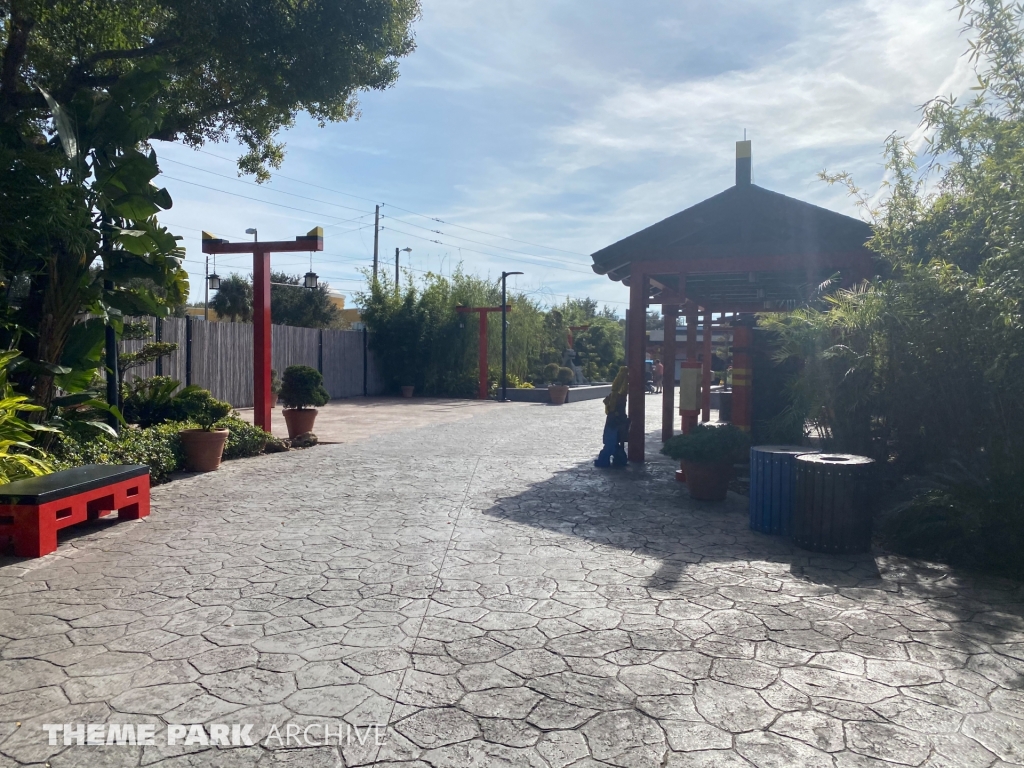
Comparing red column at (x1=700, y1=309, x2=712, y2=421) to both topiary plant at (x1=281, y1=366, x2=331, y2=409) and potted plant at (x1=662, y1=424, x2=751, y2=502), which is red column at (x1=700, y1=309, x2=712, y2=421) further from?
potted plant at (x1=662, y1=424, x2=751, y2=502)

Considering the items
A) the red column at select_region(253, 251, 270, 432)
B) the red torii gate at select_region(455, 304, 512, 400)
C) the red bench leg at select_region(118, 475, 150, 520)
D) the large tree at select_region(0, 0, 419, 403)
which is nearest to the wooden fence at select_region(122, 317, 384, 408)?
the red column at select_region(253, 251, 270, 432)

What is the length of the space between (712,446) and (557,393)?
16637mm

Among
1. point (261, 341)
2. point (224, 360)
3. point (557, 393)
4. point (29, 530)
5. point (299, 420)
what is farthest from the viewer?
point (557, 393)

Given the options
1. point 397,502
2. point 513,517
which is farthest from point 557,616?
point 397,502

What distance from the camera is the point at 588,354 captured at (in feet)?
→ 126

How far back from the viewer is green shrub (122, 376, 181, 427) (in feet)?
33.2

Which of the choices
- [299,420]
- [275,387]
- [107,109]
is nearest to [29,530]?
[107,109]

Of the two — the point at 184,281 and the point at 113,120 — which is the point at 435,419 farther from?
the point at 113,120

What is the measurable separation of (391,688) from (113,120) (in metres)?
7.20

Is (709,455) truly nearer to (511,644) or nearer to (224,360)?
(511,644)

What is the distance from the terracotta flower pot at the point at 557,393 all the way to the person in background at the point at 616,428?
13.7 m

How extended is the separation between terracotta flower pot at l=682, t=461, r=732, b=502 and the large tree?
20.1 feet

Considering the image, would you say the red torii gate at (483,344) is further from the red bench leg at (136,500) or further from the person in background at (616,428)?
the red bench leg at (136,500)

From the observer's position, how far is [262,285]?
12273mm
